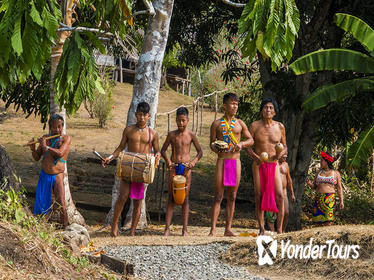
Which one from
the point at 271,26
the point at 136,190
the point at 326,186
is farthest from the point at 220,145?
the point at 326,186

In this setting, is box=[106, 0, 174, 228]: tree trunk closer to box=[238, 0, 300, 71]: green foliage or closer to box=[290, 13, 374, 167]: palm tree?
box=[290, 13, 374, 167]: palm tree

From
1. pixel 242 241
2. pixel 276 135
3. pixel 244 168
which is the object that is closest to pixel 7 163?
pixel 242 241

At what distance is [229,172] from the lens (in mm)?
7129

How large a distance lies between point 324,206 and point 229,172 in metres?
2.42

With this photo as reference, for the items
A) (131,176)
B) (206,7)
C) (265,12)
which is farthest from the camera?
(206,7)

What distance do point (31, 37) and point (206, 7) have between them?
7339 millimetres

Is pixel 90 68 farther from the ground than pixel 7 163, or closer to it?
farther from the ground

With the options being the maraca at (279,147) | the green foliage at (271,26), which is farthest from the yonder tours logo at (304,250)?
the green foliage at (271,26)

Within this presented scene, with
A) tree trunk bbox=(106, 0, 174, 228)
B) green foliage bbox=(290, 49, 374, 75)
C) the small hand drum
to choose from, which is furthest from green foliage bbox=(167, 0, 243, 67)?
the small hand drum

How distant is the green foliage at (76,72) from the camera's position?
215 inches

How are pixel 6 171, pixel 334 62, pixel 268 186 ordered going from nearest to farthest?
pixel 6 171 < pixel 268 186 < pixel 334 62

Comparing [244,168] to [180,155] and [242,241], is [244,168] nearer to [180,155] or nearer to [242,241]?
[180,155]

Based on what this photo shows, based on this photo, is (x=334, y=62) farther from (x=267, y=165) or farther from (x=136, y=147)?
(x=136, y=147)

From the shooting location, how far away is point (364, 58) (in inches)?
348
